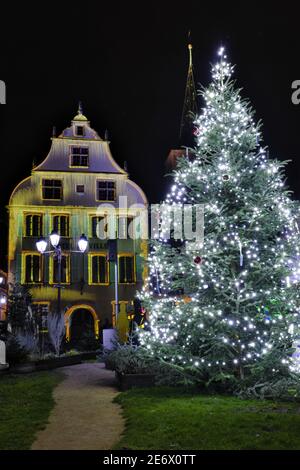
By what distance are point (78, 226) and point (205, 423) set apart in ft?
81.9

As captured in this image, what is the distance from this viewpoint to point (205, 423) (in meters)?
8.05

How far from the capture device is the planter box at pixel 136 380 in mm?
12227

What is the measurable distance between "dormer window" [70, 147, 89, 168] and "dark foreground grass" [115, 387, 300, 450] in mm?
23492

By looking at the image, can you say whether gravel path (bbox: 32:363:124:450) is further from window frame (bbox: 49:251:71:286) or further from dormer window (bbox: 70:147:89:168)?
dormer window (bbox: 70:147:89:168)

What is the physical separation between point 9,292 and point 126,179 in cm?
1014

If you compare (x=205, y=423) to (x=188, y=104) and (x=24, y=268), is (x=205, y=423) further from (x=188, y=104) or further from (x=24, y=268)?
(x=188, y=104)

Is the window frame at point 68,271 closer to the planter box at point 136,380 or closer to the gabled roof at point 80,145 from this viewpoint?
the gabled roof at point 80,145

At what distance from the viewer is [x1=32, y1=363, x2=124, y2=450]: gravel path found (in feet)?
23.4

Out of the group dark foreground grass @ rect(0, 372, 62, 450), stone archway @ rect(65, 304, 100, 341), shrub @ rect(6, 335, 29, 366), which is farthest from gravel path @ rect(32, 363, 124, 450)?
stone archway @ rect(65, 304, 100, 341)

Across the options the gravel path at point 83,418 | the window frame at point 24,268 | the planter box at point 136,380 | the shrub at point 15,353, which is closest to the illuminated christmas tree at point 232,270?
the planter box at point 136,380

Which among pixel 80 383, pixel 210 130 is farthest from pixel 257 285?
pixel 80 383

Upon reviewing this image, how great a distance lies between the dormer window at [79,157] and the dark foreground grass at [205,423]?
23.5 m

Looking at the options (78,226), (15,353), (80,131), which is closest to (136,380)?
(15,353)
